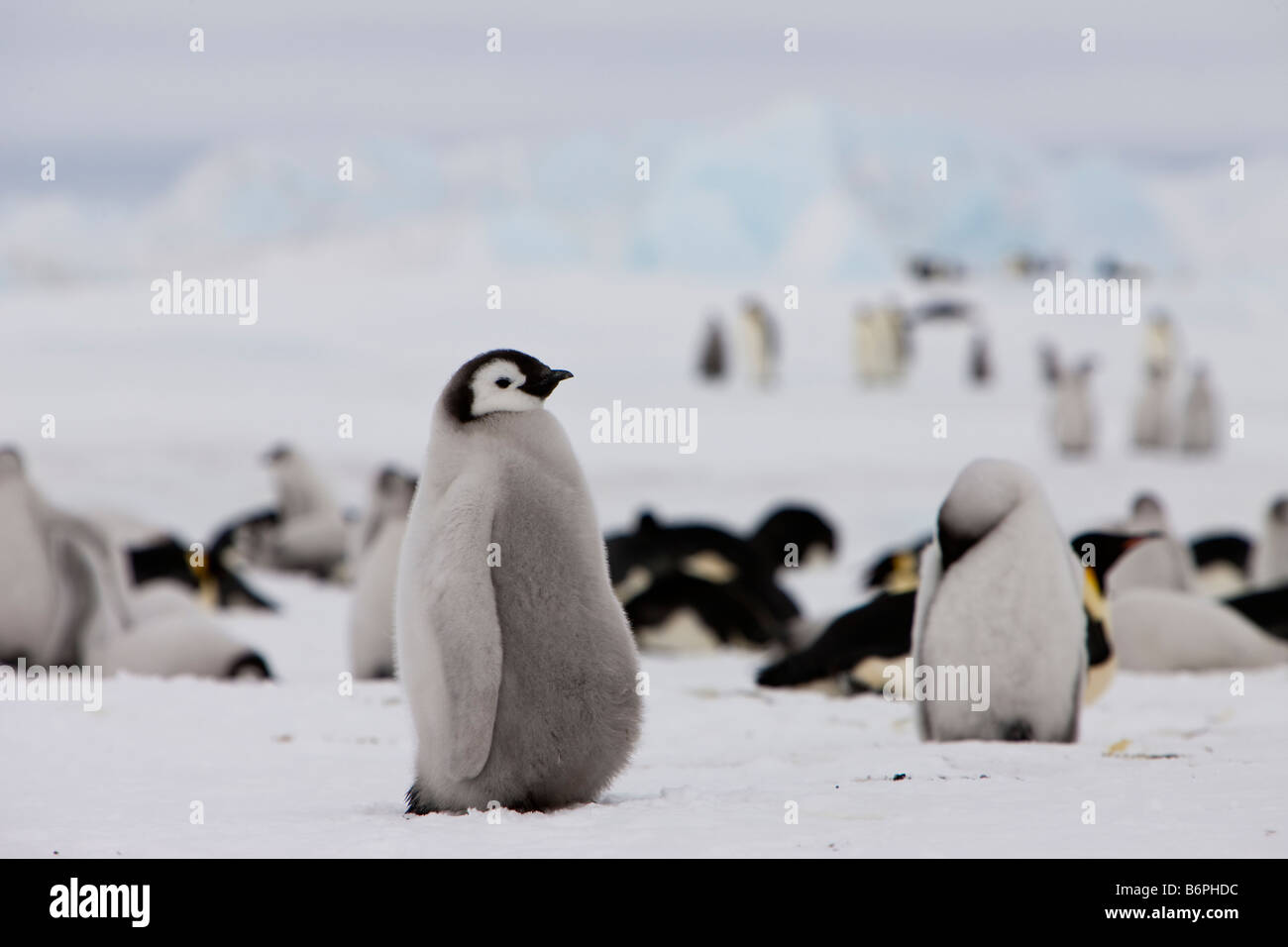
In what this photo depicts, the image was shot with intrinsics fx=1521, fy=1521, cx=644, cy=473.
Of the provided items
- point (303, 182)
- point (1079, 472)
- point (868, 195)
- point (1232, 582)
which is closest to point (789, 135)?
point (868, 195)

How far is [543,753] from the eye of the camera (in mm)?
2480

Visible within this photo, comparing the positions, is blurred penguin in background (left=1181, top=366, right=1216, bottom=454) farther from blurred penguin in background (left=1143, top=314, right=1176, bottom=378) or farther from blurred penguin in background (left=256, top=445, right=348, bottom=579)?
blurred penguin in background (left=256, top=445, right=348, bottom=579)

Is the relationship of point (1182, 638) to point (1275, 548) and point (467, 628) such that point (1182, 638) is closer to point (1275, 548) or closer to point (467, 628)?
point (1275, 548)

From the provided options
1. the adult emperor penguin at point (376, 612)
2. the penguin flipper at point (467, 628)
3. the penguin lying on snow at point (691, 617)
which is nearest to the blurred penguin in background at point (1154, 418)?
the penguin lying on snow at point (691, 617)

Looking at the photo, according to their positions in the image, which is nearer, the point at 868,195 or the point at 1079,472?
the point at 1079,472

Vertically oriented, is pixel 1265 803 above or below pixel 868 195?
below

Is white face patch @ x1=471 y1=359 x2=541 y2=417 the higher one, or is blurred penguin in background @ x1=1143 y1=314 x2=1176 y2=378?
blurred penguin in background @ x1=1143 y1=314 x2=1176 y2=378

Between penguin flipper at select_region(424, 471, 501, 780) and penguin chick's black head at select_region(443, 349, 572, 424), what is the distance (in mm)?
159

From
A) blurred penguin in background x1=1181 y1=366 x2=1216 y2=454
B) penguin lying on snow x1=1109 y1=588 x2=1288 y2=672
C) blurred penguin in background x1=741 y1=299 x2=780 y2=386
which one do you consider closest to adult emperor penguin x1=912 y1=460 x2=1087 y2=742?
penguin lying on snow x1=1109 y1=588 x2=1288 y2=672

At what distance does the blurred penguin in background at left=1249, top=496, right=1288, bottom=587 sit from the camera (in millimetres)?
7656

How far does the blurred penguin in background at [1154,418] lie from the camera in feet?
49.4

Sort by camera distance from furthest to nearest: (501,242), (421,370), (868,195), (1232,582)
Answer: (868,195) < (501,242) < (421,370) < (1232,582)
